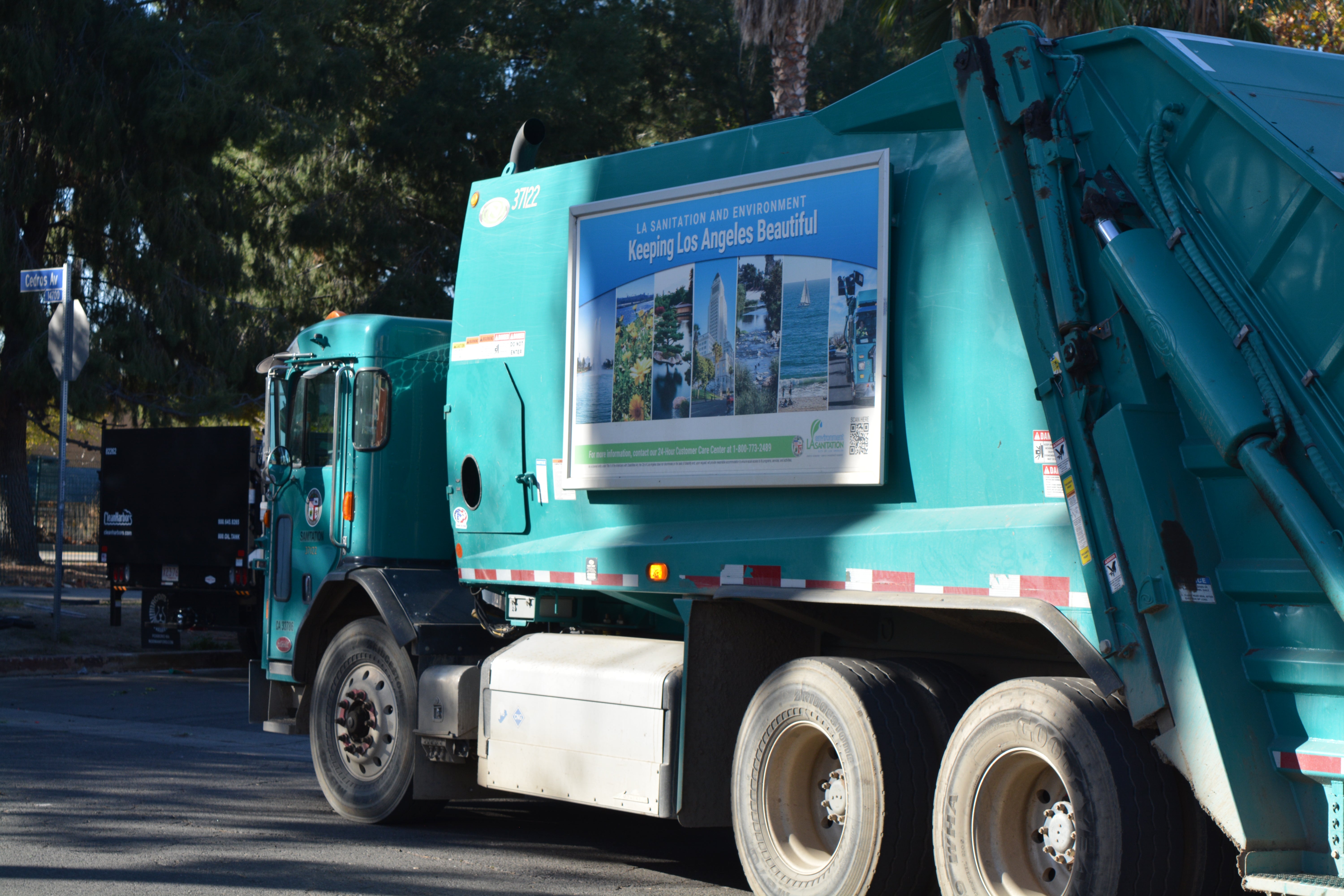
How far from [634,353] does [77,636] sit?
11589mm

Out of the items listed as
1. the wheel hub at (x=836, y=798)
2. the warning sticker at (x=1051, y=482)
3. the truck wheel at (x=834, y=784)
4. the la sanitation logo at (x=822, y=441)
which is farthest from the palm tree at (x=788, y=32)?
the warning sticker at (x=1051, y=482)

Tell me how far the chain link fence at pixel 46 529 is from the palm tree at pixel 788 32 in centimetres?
969

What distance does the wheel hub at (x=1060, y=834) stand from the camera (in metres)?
4.84

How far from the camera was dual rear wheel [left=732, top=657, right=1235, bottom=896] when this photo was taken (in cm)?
468

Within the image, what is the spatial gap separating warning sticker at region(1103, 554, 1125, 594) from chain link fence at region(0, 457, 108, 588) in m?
12.4

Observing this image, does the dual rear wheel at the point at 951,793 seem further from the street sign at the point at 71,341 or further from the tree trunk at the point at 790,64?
the tree trunk at the point at 790,64

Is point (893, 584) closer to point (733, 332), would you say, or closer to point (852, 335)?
point (852, 335)

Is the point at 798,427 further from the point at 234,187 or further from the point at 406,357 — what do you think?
the point at 234,187

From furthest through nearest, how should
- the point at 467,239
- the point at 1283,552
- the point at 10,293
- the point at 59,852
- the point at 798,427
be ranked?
1. the point at 10,293
2. the point at 467,239
3. the point at 59,852
4. the point at 798,427
5. the point at 1283,552

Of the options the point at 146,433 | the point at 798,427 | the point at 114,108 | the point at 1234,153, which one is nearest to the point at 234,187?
the point at 114,108

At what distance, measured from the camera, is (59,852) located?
22.7ft

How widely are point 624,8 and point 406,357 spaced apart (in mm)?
20676

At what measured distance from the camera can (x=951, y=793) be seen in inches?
203

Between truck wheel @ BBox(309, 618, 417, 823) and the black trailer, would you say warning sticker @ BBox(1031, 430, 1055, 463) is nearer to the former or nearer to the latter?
truck wheel @ BBox(309, 618, 417, 823)
